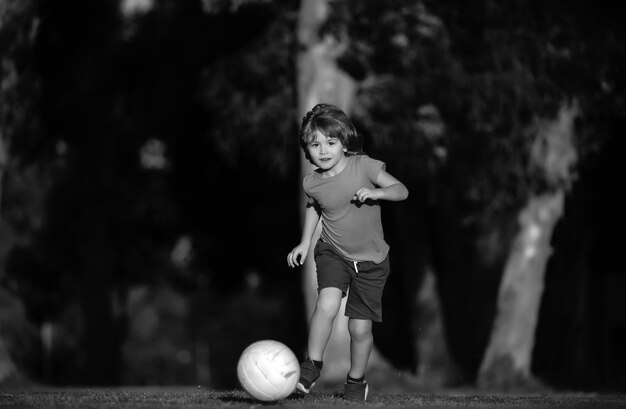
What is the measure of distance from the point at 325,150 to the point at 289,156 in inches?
409

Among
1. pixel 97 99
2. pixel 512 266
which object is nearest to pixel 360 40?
pixel 512 266

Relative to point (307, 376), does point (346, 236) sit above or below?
above

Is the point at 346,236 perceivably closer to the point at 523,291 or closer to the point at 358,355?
the point at 358,355

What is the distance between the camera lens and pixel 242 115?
59.4 ft

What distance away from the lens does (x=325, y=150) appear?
24.8ft

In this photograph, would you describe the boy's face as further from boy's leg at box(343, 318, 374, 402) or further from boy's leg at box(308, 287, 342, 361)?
boy's leg at box(343, 318, 374, 402)

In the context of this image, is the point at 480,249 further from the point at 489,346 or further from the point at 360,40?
the point at 360,40

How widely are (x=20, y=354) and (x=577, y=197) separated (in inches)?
489

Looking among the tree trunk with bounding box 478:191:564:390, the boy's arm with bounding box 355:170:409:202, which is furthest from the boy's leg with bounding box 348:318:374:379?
the tree trunk with bounding box 478:191:564:390

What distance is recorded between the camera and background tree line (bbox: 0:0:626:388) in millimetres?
16219

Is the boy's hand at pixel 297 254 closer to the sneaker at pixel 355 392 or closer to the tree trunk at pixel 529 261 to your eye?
the sneaker at pixel 355 392

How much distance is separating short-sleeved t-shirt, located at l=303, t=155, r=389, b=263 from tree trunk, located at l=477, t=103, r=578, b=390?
912cm

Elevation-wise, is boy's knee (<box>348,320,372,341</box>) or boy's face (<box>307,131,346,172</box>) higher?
boy's face (<box>307,131,346,172</box>)

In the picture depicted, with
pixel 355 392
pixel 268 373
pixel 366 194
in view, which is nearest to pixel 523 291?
pixel 355 392
